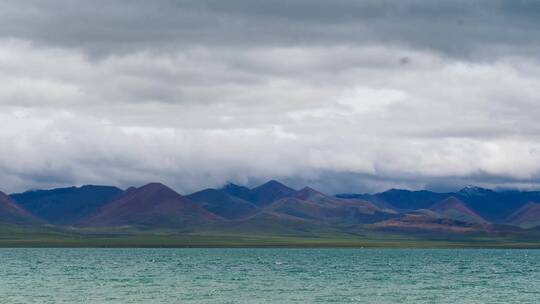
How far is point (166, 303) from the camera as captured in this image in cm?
8744

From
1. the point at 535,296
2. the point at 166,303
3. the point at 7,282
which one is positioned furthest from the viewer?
the point at 7,282

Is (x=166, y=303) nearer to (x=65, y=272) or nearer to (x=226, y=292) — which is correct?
(x=226, y=292)

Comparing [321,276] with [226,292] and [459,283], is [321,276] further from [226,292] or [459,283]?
[226,292]

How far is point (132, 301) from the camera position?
89.3m

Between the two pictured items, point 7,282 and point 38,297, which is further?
point 7,282

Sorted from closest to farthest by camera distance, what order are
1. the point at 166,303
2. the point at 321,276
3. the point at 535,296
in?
the point at 166,303, the point at 535,296, the point at 321,276

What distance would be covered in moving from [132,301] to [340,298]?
2355 centimetres

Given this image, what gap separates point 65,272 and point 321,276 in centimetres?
4622

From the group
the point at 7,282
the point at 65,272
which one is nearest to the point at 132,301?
the point at 7,282

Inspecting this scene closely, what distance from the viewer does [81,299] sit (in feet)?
303

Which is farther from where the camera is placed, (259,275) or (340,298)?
(259,275)

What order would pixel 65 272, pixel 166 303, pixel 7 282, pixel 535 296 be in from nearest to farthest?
pixel 166 303, pixel 535 296, pixel 7 282, pixel 65 272

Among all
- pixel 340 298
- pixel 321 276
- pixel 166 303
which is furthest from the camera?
pixel 321 276

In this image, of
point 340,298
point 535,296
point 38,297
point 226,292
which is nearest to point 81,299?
point 38,297
